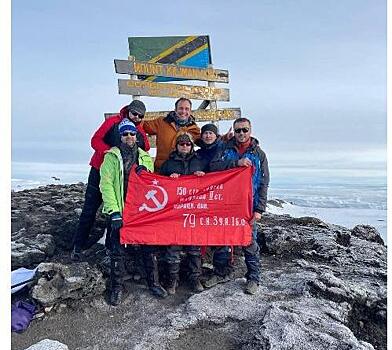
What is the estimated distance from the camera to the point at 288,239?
8.44 m

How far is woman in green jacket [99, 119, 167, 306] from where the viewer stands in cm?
612

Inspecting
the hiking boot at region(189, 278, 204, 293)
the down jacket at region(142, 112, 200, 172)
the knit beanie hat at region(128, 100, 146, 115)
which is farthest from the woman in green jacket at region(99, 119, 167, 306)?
the down jacket at region(142, 112, 200, 172)

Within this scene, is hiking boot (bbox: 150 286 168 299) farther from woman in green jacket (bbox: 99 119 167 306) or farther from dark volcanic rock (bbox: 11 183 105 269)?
dark volcanic rock (bbox: 11 183 105 269)

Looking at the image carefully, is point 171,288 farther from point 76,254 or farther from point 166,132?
point 166,132

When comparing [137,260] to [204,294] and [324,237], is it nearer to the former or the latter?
[204,294]

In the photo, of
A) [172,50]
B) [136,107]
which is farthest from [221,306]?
[172,50]

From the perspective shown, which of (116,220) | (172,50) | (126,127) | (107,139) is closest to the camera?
(116,220)

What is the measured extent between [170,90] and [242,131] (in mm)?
4072

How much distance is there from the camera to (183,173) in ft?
21.8

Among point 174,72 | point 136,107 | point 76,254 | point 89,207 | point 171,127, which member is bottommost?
point 76,254

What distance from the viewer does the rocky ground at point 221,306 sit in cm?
518

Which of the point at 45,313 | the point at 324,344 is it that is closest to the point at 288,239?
the point at 324,344

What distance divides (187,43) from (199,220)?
5.45 m

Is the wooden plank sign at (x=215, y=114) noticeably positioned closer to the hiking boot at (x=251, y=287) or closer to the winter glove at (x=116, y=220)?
the winter glove at (x=116, y=220)
